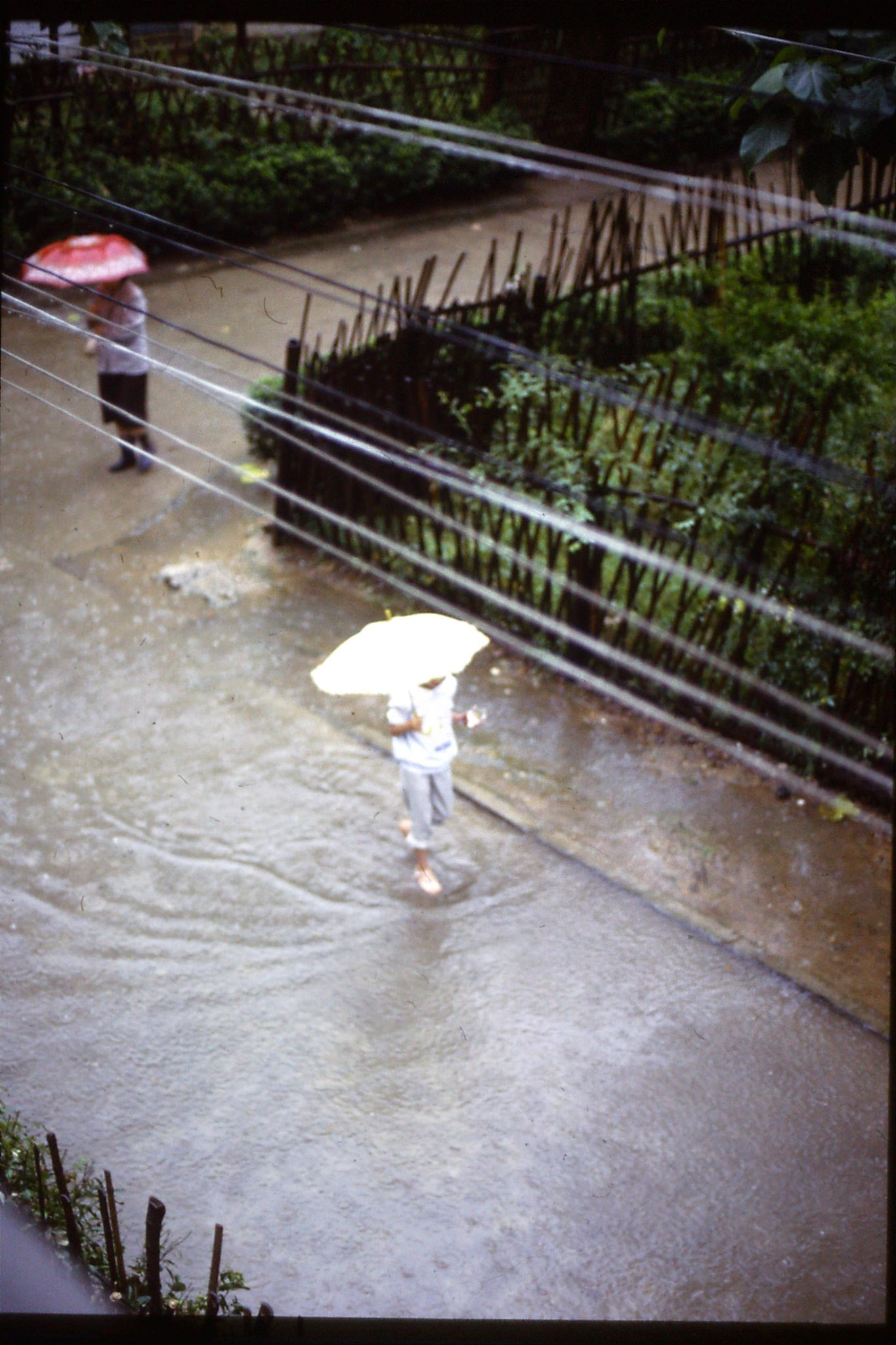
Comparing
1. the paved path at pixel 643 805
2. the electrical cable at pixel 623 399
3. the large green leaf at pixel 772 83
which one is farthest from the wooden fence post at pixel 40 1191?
the electrical cable at pixel 623 399

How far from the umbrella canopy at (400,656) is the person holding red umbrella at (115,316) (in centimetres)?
199

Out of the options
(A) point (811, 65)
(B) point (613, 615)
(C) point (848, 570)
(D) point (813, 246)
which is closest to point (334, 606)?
(B) point (613, 615)

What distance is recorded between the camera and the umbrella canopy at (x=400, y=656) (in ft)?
14.4

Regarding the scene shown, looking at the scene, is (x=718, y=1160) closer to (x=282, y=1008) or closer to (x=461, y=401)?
(x=282, y=1008)

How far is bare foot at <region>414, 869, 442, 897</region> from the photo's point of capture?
4848 mm

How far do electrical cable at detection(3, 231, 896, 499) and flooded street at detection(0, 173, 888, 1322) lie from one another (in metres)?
1.87

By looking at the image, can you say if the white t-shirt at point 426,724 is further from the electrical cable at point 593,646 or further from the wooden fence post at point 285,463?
the wooden fence post at point 285,463

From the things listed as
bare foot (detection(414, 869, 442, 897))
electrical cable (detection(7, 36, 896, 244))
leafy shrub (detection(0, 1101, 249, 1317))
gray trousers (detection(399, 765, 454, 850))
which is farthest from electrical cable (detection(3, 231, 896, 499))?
leafy shrub (detection(0, 1101, 249, 1317))

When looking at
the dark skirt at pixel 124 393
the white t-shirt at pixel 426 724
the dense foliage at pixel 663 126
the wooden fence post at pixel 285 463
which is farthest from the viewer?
the dense foliage at pixel 663 126

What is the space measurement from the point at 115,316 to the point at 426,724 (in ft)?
12.8

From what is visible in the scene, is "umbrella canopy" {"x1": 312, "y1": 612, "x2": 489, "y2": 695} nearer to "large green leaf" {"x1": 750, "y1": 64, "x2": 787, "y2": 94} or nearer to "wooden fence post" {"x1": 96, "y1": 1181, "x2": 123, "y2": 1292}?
"wooden fence post" {"x1": 96, "y1": 1181, "x2": 123, "y2": 1292}

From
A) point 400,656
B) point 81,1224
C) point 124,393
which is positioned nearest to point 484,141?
point 124,393

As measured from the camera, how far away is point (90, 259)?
6.24 meters

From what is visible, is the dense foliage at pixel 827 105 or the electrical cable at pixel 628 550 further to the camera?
the electrical cable at pixel 628 550
